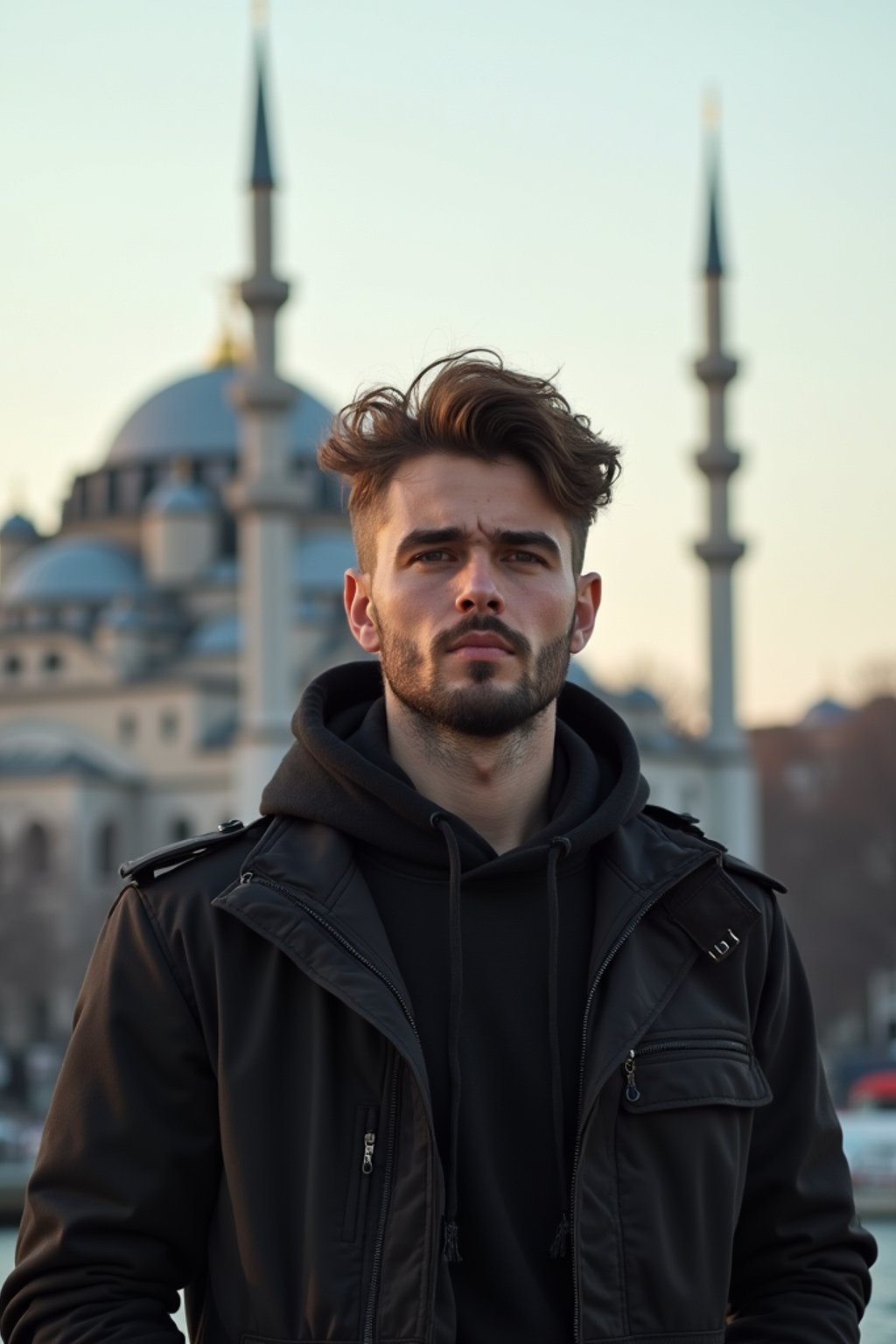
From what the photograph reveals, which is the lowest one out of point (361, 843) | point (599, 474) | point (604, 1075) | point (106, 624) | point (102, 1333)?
point (102, 1333)

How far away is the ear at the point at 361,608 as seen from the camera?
2.75 meters

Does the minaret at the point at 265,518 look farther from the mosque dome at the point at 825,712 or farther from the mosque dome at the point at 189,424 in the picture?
the mosque dome at the point at 825,712

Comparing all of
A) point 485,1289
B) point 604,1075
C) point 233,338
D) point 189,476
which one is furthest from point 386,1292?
point 233,338

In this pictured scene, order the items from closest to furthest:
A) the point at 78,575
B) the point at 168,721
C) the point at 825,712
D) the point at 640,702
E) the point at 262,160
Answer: the point at 262,160
the point at 168,721
the point at 640,702
the point at 78,575
the point at 825,712

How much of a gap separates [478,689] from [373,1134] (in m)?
0.46

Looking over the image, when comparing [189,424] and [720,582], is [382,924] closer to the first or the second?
[720,582]

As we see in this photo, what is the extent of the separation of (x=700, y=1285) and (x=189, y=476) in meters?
64.0

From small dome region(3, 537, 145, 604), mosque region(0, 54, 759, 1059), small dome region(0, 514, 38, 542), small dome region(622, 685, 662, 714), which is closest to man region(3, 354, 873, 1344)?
mosque region(0, 54, 759, 1059)

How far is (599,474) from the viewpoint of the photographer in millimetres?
2672

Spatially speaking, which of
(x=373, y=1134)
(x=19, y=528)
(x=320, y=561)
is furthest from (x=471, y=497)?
(x=19, y=528)

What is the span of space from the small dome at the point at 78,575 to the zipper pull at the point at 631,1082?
58.0m

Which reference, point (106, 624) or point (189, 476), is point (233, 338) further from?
point (106, 624)

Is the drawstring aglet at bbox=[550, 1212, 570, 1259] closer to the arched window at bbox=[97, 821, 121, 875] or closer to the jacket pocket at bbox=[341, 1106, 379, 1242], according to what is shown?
the jacket pocket at bbox=[341, 1106, 379, 1242]

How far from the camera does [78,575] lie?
201 ft
